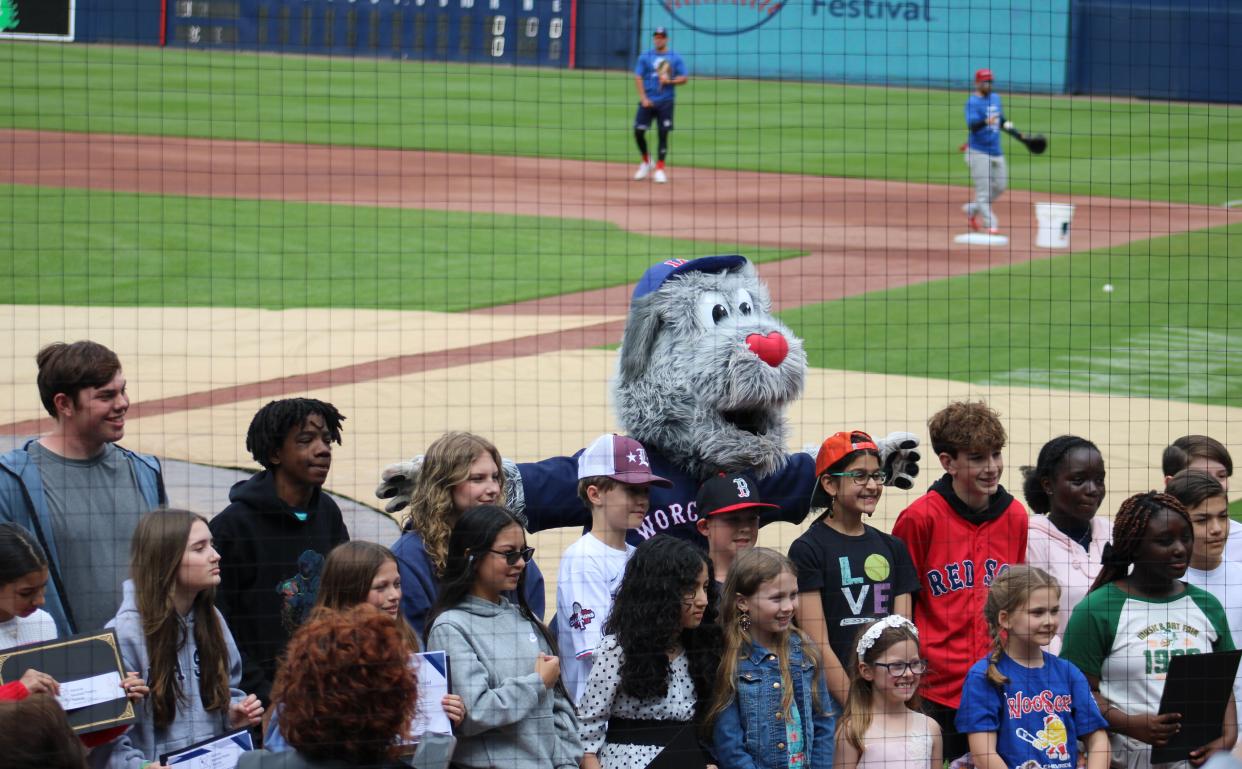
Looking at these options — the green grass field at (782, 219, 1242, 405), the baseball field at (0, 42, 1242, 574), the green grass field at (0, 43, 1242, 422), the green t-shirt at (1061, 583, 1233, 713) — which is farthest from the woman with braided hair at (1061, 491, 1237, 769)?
the green grass field at (782, 219, 1242, 405)

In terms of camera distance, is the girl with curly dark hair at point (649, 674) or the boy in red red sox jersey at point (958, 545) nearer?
the girl with curly dark hair at point (649, 674)

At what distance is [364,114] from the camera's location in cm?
2586

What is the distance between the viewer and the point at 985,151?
1644cm

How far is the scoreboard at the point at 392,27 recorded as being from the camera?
1071 inches

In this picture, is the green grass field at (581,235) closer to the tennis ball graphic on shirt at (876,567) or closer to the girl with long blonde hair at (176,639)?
the tennis ball graphic on shirt at (876,567)

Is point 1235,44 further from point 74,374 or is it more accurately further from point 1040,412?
point 74,374

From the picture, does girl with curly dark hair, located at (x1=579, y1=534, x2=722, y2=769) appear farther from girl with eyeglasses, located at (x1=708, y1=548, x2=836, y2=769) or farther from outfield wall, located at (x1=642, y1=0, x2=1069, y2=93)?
outfield wall, located at (x1=642, y1=0, x2=1069, y2=93)

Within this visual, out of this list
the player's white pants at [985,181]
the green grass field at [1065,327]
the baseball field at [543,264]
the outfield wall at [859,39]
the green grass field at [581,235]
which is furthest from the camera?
the outfield wall at [859,39]

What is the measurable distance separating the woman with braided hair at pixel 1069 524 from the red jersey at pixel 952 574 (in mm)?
143

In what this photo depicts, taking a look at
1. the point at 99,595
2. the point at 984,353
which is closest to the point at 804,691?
the point at 99,595

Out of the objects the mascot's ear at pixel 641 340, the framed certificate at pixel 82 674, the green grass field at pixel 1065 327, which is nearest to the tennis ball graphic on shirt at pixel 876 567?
the mascot's ear at pixel 641 340

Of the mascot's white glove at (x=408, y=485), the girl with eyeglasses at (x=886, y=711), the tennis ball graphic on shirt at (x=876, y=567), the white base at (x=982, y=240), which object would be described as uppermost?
the white base at (x=982, y=240)

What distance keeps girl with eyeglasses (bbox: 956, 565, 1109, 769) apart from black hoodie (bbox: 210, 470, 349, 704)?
6.37 feet

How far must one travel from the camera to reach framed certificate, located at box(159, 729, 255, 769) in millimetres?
3555
